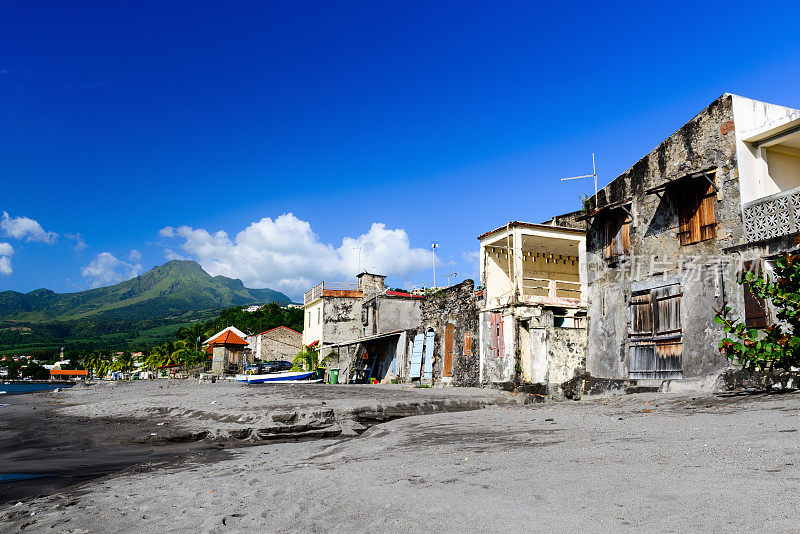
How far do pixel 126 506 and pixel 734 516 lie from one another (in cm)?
580

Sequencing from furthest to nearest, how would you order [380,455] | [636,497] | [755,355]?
[755,355], [380,455], [636,497]

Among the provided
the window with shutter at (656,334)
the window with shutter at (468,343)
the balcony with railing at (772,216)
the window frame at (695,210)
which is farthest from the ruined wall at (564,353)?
the balcony with railing at (772,216)

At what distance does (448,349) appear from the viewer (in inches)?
996

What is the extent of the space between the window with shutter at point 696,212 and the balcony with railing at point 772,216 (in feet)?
3.39

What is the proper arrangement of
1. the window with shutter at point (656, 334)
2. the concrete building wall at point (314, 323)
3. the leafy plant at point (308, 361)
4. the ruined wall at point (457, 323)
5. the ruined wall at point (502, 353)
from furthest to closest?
the concrete building wall at point (314, 323) < the leafy plant at point (308, 361) < the ruined wall at point (457, 323) < the ruined wall at point (502, 353) < the window with shutter at point (656, 334)

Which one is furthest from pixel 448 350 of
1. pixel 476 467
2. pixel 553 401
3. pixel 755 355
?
pixel 476 467

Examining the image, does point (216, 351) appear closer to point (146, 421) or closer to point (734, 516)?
point (146, 421)

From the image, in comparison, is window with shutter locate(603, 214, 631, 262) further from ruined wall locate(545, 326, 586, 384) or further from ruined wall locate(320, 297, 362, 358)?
ruined wall locate(320, 297, 362, 358)

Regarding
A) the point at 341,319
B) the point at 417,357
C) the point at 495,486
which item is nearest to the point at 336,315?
the point at 341,319

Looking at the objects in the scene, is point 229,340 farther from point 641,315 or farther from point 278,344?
point 641,315

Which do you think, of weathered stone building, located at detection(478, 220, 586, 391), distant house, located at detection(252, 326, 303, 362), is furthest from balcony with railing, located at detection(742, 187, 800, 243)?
distant house, located at detection(252, 326, 303, 362)

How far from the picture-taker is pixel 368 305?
130 feet

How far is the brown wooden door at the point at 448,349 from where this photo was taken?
25.1 m

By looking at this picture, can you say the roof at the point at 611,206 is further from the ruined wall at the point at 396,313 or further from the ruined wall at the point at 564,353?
the ruined wall at the point at 396,313
